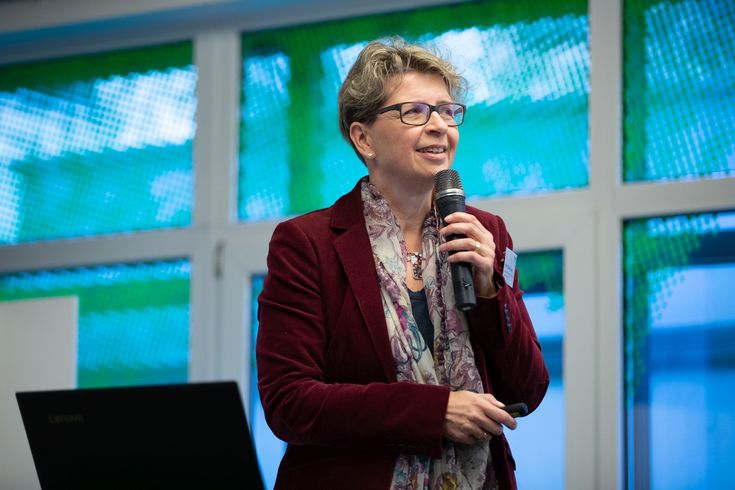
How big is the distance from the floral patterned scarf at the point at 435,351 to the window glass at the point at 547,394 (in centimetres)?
172

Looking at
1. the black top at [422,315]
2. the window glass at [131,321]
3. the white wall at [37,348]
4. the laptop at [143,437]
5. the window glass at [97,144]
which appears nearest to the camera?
the laptop at [143,437]

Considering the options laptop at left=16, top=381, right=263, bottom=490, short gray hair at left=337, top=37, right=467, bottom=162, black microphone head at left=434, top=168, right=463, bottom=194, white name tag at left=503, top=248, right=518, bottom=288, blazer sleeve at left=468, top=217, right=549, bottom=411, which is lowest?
laptop at left=16, top=381, right=263, bottom=490

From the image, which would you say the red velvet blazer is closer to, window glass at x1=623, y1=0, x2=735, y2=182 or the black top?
the black top

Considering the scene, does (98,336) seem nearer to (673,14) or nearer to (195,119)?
(195,119)

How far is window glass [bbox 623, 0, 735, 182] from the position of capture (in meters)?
3.96

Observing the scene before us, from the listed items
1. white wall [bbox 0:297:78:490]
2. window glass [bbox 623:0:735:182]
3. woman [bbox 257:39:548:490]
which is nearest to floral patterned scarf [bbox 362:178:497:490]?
woman [bbox 257:39:548:490]

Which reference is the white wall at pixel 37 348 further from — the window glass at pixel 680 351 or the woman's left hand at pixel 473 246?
the window glass at pixel 680 351

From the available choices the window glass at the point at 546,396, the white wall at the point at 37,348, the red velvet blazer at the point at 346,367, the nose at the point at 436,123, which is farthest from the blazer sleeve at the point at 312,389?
the window glass at the point at 546,396

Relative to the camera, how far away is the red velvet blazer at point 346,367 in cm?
216

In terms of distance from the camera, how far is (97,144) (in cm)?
504

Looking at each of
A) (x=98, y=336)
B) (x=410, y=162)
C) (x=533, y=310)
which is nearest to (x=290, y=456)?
(x=410, y=162)

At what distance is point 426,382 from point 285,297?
348mm

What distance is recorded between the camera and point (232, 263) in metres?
4.67

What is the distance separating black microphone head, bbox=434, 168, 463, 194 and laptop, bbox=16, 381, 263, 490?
61 centimetres
